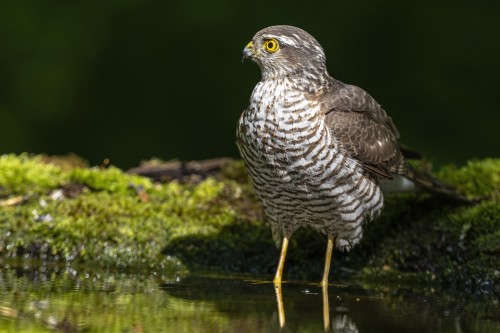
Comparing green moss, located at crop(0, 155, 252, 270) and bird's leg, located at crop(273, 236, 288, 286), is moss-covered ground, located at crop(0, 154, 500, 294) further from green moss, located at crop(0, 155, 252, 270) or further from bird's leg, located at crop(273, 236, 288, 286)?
bird's leg, located at crop(273, 236, 288, 286)

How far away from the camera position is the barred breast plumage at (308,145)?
4.74 m

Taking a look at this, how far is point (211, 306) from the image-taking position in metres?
3.99

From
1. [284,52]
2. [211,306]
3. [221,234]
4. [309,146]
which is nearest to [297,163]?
[309,146]

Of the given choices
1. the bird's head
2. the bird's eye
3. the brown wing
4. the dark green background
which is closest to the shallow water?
the brown wing

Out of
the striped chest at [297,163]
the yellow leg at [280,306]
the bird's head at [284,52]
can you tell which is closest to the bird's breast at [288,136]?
the striped chest at [297,163]

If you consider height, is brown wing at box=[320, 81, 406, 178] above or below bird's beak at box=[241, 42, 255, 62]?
below

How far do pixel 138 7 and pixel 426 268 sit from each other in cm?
611

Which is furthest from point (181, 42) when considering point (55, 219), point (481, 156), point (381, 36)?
point (55, 219)

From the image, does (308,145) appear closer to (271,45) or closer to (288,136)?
(288,136)

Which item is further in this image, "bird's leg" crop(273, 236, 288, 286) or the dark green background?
the dark green background

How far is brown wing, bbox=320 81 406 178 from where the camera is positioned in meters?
4.89

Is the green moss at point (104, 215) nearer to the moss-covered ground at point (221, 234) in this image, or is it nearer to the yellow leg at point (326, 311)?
the moss-covered ground at point (221, 234)

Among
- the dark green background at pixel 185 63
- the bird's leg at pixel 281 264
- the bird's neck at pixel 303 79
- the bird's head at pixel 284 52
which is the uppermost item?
the dark green background at pixel 185 63

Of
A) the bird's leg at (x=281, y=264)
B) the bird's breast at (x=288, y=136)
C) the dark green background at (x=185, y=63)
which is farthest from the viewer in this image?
the dark green background at (x=185, y=63)
